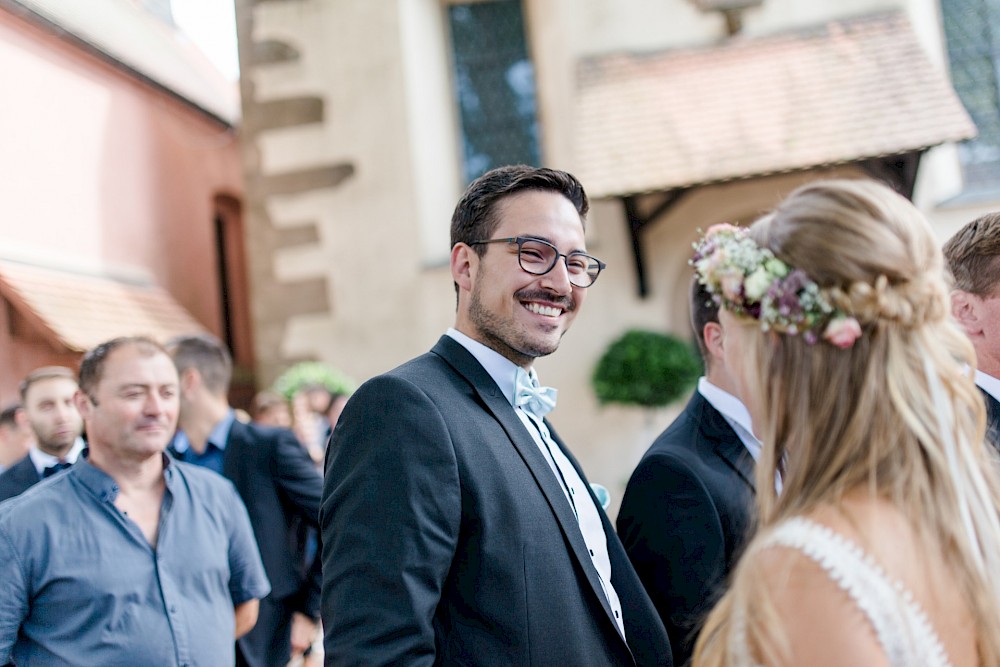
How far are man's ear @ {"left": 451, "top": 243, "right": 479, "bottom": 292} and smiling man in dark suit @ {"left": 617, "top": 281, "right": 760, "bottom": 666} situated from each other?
672 mm

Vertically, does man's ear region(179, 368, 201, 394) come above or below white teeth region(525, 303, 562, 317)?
below

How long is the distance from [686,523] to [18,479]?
326 centimetres

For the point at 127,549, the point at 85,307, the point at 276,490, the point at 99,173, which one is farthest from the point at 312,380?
the point at 127,549

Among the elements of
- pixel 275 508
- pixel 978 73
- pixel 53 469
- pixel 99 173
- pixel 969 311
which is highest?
pixel 978 73

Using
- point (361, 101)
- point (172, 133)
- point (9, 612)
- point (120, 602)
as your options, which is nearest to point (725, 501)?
point (120, 602)

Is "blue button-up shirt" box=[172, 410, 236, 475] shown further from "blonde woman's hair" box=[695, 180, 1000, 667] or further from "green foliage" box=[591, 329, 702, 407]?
"green foliage" box=[591, 329, 702, 407]

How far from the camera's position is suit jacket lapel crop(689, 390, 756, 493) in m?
2.48

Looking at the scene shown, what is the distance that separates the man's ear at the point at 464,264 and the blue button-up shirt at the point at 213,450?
2120 mm

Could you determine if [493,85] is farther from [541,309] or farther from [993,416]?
[541,309]

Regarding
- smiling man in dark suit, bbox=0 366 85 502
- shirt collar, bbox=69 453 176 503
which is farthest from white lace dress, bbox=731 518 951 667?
smiling man in dark suit, bbox=0 366 85 502

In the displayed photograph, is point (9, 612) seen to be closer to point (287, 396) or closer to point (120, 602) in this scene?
point (120, 602)

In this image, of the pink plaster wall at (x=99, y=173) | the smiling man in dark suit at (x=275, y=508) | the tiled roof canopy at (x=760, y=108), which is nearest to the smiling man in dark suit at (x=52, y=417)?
the smiling man in dark suit at (x=275, y=508)

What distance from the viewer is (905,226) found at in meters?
1.41

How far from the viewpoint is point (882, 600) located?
1.27 m
